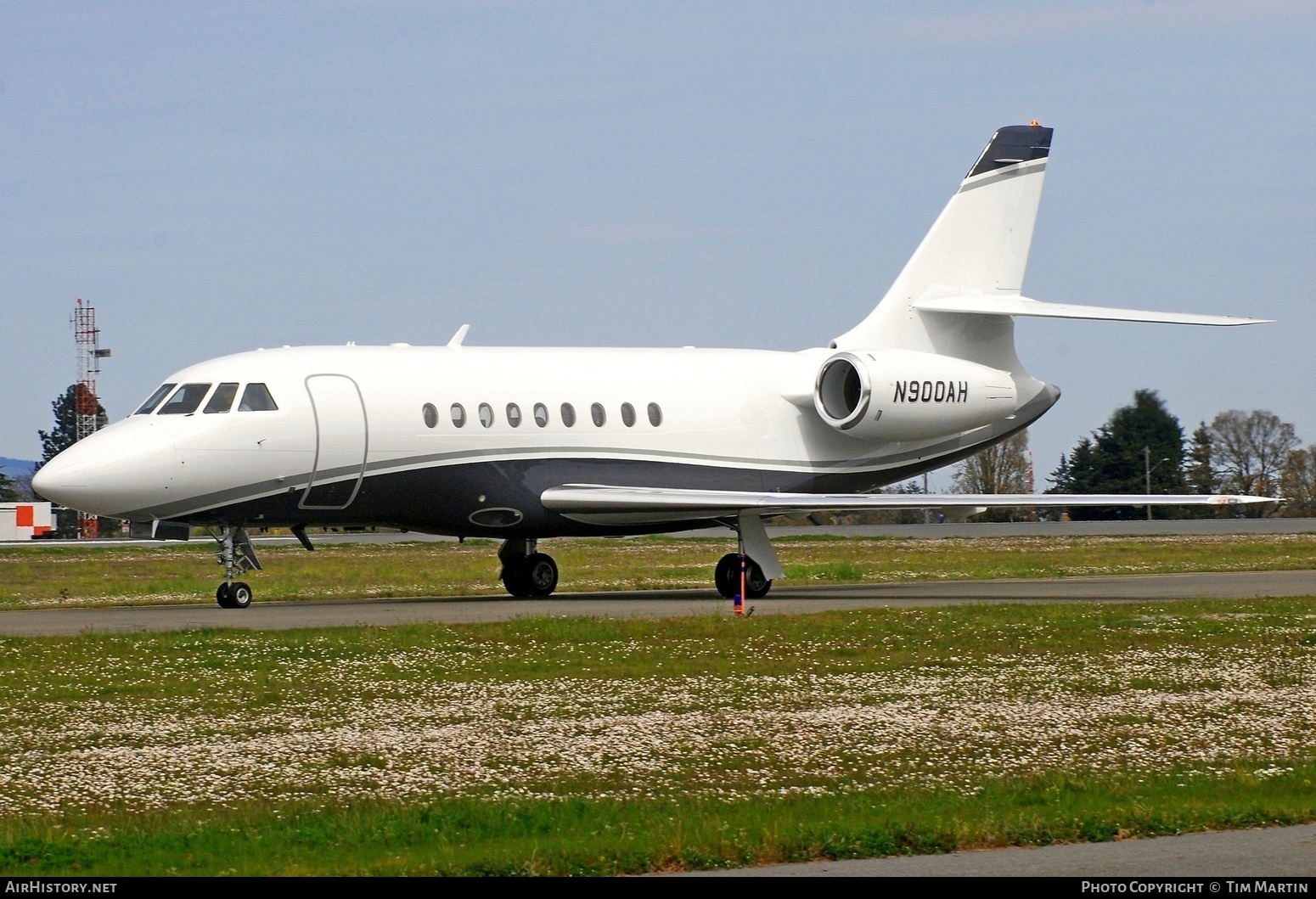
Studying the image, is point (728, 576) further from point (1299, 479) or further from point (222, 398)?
point (1299, 479)

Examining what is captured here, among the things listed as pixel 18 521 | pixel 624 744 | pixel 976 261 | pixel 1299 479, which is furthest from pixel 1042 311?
pixel 1299 479

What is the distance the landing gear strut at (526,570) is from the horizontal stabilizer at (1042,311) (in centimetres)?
808

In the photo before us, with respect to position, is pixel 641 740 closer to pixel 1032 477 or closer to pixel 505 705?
pixel 505 705

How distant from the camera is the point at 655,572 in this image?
118ft

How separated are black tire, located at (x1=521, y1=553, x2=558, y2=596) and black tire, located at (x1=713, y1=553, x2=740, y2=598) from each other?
2.79 metres

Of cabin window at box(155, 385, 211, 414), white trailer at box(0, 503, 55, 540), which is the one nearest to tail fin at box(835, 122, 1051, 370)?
cabin window at box(155, 385, 211, 414)

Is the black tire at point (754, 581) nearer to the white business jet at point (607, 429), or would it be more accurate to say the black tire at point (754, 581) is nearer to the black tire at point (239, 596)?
the white business jet at point (607, 429)

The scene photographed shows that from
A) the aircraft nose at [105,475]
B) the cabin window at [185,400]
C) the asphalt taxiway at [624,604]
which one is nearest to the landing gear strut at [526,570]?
the asphalt taxiway at [624,604]

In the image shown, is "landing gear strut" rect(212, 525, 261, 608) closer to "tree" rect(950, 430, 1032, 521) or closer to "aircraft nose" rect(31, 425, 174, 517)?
"aircraft nose" rect(31, 425, 174, 517)

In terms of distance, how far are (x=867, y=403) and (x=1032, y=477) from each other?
69.5 metres

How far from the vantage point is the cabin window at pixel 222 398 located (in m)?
23.1

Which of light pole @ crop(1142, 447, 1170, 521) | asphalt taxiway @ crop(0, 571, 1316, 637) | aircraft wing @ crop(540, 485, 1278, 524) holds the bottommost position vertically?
asphalt taxiway @ crop(0, 571, 1316, 637)

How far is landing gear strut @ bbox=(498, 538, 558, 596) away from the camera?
27281 mm
